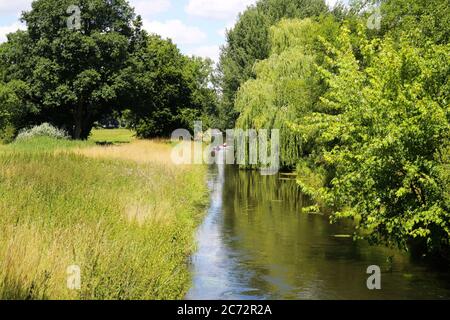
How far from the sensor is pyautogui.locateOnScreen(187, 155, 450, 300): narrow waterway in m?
12.1

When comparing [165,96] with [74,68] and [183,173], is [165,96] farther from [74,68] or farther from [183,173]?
[183,173]

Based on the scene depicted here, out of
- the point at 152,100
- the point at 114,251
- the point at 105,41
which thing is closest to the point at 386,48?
the point at 114,251

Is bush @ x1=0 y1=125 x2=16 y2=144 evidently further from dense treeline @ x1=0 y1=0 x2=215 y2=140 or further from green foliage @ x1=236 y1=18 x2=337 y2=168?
green foliage @ x1=236 y1=18 x2=337 y2=168

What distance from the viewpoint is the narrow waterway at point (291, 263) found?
12.1 m

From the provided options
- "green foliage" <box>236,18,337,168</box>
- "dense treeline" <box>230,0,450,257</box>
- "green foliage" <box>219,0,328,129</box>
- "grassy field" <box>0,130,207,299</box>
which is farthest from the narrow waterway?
"green foliage" <box>219,0,328,129</box>

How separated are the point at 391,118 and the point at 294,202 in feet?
44.8

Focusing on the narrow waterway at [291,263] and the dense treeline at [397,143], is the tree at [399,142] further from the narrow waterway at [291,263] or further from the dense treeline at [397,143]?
the narrow waterway at [291,263]

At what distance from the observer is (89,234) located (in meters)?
10.7

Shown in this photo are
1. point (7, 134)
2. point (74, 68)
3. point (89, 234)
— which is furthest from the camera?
point (74, 68)

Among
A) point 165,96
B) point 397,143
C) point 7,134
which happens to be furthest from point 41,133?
point 397,143

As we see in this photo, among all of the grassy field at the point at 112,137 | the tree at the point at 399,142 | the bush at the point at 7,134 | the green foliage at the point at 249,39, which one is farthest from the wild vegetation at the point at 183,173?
the green foliage at the point at 249,39

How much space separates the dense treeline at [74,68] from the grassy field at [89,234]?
2432 cm

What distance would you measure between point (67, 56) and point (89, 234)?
115 feet
